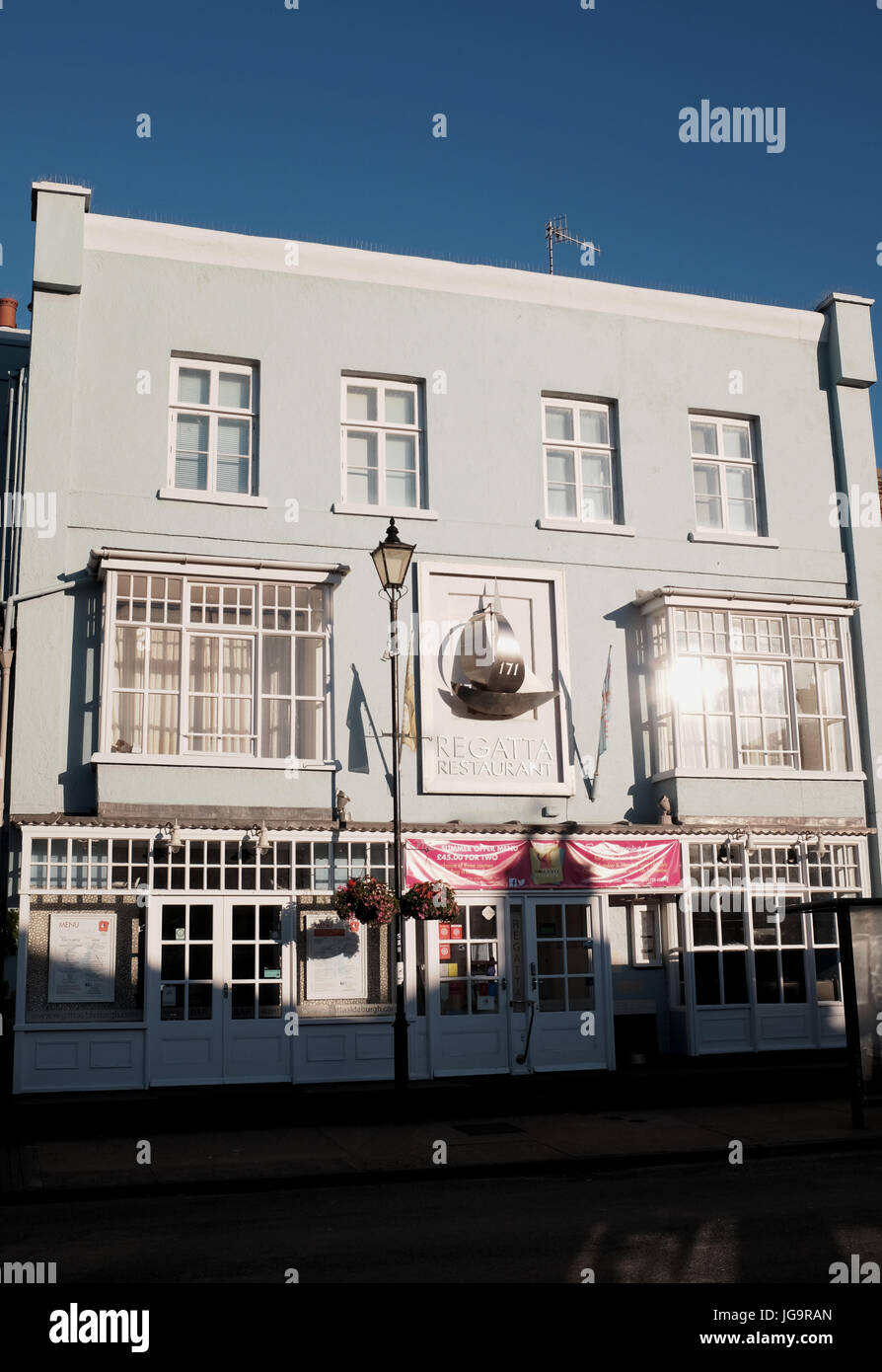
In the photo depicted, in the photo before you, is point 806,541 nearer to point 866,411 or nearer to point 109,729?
point 866,411

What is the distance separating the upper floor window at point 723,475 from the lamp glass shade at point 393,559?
6839 millimetres

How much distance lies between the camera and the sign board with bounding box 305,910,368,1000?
16.3m

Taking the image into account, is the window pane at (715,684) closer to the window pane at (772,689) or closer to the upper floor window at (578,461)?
the window pane at (772,689)

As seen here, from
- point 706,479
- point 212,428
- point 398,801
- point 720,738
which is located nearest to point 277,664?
point 212,428

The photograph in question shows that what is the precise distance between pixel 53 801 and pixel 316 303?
309 inches

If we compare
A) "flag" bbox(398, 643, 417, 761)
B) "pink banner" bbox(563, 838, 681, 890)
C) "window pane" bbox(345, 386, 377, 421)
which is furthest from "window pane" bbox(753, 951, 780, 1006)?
"window pane" bbox(345, 386, 377, 421)

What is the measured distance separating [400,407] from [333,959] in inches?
309

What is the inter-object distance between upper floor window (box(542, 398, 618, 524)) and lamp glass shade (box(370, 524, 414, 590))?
16.5ft

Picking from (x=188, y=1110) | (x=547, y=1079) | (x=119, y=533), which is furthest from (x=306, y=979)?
(x=119, y=533)

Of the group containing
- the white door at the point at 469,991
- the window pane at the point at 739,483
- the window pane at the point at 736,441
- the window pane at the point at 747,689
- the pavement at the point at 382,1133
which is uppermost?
the window pane at the point at 736,441

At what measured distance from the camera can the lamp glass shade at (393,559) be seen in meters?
14.2

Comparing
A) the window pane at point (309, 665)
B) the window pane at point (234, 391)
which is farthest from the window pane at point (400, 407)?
the window pane at point (309, 665)

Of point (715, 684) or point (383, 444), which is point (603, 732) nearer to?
point (715, 684)

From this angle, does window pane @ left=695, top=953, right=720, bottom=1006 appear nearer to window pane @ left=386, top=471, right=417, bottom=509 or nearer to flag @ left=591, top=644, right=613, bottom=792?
flag @ left=591, top=644, right=613, bottom=792
